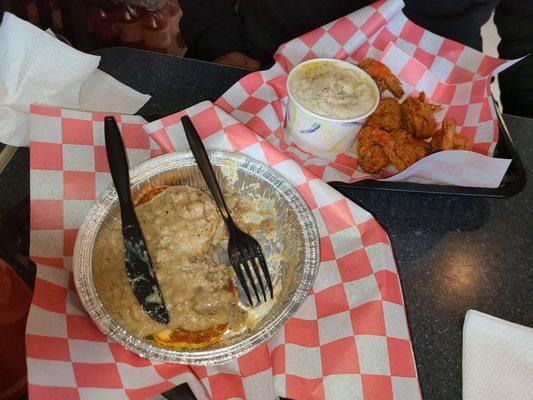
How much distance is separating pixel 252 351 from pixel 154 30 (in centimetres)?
263

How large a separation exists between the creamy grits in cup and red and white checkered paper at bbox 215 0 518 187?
0.06 metres

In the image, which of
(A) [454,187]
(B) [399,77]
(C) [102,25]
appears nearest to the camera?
(A) [454,187]

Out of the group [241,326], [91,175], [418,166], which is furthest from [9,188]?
[418,166]

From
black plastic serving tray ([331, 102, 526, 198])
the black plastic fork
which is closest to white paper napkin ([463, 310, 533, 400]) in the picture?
black plastic serving tray ([331, 102, 526, 198])

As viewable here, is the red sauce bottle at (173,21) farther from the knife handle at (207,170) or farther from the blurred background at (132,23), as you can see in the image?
the knife handle at (207,170)

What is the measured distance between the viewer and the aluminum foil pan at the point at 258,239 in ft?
2.98

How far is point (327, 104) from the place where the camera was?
141 centimetres

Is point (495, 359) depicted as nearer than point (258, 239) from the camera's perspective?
Yes

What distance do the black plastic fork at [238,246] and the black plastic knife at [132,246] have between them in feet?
0.59

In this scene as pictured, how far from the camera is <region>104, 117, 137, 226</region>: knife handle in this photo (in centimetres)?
105

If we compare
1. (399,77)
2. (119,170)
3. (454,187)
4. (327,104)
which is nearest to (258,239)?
(119,170)

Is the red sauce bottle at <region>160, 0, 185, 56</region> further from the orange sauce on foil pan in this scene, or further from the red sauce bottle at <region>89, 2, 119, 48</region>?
the orange sauce on foil pan

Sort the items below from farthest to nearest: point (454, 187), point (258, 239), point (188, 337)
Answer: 1. point (454, 187)
2. point (258, 239)
3. point (188, 337)

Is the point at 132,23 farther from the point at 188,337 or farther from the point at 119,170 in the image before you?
the point at 188,337
